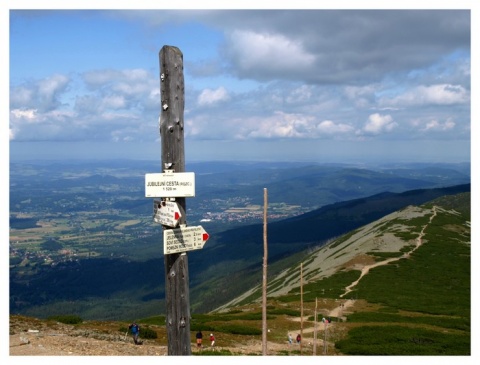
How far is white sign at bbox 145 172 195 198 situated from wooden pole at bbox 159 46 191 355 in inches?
6.9

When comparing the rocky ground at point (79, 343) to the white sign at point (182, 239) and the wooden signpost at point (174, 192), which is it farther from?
the white sign at point (182, 239)

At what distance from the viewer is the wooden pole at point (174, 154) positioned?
10.0 metres

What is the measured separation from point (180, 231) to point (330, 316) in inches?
1699

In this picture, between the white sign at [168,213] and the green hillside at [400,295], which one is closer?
the white sign at [168,213]

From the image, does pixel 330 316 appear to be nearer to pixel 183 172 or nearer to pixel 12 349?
pixel 12 349

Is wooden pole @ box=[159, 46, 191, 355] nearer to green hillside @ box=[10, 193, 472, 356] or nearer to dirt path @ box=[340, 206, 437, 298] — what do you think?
green hillside @ box=[10, 193, 472, 356]

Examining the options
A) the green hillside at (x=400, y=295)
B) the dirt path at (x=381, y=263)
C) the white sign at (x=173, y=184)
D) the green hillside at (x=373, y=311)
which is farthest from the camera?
the dirt path at (x=381, y=263)

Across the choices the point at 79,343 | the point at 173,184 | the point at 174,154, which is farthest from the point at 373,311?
the point at 174,154

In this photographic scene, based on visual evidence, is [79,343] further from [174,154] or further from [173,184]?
[174,154]

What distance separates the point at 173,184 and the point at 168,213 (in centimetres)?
Result: 69

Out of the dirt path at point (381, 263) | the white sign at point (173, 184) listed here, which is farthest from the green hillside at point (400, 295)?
the white sign at point (173, 184)

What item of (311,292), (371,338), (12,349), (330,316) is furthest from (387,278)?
(12,349)

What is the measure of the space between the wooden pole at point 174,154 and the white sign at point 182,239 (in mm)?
226

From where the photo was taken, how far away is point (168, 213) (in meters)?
10.1
